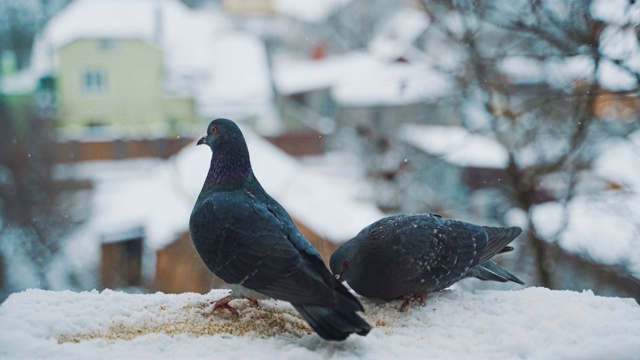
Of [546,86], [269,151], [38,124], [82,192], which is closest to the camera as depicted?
[546,86]

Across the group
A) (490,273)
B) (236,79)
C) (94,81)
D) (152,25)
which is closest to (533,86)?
(490,273)

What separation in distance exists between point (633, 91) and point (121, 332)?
290cm

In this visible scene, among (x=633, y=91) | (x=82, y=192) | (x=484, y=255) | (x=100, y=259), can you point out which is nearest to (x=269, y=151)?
(x=100, y=259)

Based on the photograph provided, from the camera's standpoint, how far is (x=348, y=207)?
16.3 feet

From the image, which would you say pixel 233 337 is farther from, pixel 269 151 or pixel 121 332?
pixel 269 151

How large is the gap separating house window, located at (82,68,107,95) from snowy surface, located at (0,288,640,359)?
4.97m

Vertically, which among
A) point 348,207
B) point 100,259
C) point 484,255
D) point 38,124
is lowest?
point 100,259

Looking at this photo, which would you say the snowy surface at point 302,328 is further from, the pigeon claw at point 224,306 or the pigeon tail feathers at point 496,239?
the pigeon tail feathers at point 496,239

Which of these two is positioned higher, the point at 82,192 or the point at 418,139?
the point at 418,139

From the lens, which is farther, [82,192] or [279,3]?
[279,3]

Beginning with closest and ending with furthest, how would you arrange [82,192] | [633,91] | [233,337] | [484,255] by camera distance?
[233,337] → [484,255] → [633,91] → [82,192]

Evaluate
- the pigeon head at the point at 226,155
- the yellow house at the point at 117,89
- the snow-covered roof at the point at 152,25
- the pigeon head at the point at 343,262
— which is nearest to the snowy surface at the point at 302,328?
the pigeon head at the point at 343,262

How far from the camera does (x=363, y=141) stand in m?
5.20

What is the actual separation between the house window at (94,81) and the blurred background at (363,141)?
2 centimetres
